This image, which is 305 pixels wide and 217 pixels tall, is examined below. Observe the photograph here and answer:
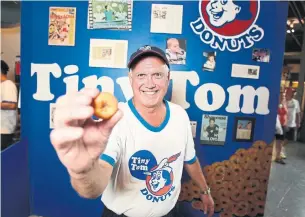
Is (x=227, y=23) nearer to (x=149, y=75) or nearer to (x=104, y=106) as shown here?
(x=149, y=75)

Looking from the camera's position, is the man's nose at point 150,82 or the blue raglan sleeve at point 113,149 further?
the man's nose at point 150,82

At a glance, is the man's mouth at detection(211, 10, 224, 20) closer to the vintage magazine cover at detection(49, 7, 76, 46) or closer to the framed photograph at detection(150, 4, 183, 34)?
the framed photograph at detection(150, 4, 183, 34)

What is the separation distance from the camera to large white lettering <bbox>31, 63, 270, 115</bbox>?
1973mm

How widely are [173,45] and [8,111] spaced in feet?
5.46

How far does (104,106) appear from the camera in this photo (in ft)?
2.06

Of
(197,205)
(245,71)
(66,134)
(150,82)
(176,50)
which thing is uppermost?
(176,50)

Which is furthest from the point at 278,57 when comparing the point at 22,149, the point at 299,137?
the point at 299,137

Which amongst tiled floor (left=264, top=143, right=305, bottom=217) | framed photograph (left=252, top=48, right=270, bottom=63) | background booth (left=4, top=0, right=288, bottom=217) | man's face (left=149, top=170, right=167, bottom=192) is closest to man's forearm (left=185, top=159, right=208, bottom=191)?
man's face (left=149, top=170, right=167, bottom=192)

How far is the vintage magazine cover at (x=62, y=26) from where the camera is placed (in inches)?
76.2

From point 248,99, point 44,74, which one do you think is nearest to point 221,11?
point 248,99

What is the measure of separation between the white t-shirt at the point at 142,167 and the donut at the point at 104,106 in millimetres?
508

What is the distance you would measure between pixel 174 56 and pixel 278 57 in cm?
90

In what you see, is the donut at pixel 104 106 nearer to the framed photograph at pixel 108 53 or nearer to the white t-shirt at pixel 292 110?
the framed photograph at pixel 108 53

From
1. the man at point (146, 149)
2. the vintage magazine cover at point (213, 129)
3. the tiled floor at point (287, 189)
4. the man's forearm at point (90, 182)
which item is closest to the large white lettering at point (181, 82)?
the vintage magazine cover at point (213, 129)
